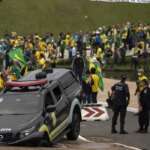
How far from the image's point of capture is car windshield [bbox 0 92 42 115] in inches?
747

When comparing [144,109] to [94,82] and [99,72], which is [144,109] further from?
[99,72]

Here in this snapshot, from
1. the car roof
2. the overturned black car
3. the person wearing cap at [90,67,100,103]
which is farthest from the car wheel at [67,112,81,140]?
the person wearing cap at [90,67,100,103]

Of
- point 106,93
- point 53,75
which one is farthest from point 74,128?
point 106,93

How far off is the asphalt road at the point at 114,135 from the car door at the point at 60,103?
6.03 feet

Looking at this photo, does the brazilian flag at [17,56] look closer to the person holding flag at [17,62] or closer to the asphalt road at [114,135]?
the person holding flag at [17,62]

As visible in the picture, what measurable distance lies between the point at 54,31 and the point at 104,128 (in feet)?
97.5

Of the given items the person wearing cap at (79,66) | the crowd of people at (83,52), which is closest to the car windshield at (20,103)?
the crowd of people at (83,52)

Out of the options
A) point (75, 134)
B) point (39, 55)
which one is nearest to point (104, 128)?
point (75, 134)

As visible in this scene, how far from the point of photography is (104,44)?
133 feet

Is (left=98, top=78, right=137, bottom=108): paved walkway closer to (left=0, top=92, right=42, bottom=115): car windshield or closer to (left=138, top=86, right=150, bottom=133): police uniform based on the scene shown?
(left=138, top=86, right=150, bottom=133): police uniform

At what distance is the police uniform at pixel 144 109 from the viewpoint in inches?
914

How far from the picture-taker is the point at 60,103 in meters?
20.0

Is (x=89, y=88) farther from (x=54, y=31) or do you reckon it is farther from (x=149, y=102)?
(x=54, y=31)

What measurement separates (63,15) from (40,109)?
37361mm
